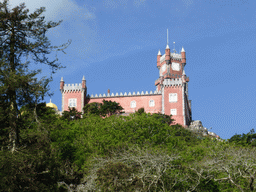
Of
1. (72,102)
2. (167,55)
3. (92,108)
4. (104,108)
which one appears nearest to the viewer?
(104,108)

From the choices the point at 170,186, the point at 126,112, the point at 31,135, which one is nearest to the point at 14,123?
the point at 31,135

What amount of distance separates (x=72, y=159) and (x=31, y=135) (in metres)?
13.4

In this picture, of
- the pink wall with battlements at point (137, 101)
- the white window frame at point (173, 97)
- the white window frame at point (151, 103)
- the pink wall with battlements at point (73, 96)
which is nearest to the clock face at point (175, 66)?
Answer: the white window frame at point (173, 97)

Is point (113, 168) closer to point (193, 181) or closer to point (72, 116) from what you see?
point (193, 181)

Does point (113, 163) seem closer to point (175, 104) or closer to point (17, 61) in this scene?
point (17, 61)

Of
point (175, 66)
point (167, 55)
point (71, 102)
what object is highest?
point (167, 55)

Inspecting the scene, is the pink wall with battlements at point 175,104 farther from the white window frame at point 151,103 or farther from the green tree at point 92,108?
the green tree at point 92,108

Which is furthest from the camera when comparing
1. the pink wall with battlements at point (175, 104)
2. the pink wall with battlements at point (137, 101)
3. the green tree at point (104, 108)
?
the pink wall with battlements at point (137, 101)

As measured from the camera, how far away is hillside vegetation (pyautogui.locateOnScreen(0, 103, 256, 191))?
47.4 ft

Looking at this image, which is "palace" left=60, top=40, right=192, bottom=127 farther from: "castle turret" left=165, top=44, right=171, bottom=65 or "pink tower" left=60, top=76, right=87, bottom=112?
"castle turret" left=165, top=44, right=171, bottom=65

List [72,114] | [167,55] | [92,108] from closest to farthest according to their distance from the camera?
[72,114] < [92,108] < [167,55]

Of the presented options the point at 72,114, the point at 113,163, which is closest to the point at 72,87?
the point at 72,114

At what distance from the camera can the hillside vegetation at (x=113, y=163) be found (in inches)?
569

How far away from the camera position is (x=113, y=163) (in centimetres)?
1842
